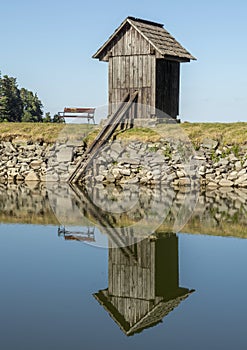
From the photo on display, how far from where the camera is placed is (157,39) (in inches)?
1148

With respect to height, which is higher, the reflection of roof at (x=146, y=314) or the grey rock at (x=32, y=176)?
the grey rock at (x=32, y=176)

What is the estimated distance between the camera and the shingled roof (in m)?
28.5

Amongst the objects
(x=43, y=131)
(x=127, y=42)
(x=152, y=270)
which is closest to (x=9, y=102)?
(x=43, y=131)

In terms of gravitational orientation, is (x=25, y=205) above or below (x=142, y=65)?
below

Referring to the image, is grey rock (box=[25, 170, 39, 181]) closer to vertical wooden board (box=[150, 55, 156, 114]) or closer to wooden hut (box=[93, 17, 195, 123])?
wooden hut (box=[93, 17, 195, 123])

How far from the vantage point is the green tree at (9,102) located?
45.7 meters

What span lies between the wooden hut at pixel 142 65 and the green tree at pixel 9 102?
17.4 meters

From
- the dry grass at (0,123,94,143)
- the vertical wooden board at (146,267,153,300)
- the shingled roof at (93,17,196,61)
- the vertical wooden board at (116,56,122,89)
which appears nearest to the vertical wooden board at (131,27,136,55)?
the shingled roof at (93,17,196,61)

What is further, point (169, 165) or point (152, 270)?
point (169, 165)

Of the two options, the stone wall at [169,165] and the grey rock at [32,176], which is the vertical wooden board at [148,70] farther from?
the grey rock at [32,176]

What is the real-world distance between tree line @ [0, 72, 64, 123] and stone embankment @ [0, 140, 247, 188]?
40.8ft

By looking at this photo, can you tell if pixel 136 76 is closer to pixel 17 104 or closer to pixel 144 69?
pixel 144 69

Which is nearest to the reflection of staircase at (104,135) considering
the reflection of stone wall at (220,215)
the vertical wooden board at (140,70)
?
the vertical wooden board at (140,70)

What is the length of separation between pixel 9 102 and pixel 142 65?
2059 cm
